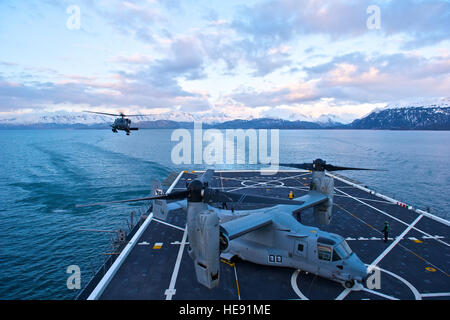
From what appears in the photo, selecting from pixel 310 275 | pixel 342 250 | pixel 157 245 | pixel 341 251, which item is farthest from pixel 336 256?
pixel 157 245

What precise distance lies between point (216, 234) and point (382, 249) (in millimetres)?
20026

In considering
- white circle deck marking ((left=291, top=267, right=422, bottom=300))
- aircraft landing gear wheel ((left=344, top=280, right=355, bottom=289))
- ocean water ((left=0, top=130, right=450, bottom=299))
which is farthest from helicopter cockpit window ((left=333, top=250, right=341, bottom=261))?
ocean water ((left=0, top=130, right=450, bottom=299))

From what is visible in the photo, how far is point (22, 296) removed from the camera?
907 inches

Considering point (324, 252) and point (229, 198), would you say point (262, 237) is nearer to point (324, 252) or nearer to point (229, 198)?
point (324, 252)

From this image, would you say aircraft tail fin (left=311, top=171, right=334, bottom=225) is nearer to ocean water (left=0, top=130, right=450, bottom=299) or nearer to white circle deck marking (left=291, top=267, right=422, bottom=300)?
white circle deck marking (left=291, top=267, right=422, bottom=300)

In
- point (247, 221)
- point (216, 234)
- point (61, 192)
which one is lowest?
point (61, 192)

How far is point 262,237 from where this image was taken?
20.2 meters

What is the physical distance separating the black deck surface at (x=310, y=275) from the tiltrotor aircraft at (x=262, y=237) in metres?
1.20

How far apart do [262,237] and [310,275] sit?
4.50 metres

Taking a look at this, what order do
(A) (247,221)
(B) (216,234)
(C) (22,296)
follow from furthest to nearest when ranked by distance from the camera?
(C) (22,296), (A) (247,221), (B) (216,234)

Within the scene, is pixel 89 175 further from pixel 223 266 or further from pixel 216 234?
pixel 216 234

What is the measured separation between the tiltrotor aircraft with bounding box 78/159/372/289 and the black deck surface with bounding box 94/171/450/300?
1.20 meters

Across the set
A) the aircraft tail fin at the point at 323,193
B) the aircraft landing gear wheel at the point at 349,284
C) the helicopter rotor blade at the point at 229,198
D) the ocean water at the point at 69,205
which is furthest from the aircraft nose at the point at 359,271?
the ocean water at the point at 69,205
